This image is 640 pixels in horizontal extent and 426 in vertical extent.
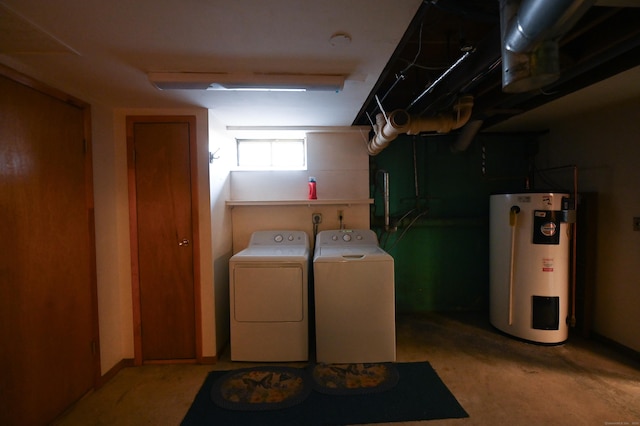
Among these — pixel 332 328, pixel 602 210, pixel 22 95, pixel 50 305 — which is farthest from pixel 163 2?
pixel 602 210

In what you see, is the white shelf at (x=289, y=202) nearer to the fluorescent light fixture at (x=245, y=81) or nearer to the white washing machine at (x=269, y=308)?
the white washing machine at (x=269, y=308)

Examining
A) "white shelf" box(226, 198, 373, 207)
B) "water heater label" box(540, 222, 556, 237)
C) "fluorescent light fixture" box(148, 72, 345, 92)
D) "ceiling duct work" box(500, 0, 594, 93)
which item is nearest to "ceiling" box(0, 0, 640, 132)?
"fluorescent light fixture" box(148, 72, 345, 92)

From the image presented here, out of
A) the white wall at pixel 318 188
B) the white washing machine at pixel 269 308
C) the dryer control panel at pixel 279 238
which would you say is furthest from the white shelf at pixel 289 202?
the white washing machine at pixel 269 308

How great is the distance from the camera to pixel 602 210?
7.63ft

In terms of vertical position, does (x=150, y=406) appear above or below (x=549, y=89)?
below

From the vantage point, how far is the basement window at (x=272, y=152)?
2898 millimetres

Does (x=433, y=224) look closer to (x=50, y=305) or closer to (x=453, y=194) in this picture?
(x=453, y=194)

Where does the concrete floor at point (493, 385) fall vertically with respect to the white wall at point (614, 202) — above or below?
below

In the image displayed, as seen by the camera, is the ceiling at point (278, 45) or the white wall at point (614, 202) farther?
the white wall at point (614, 202)

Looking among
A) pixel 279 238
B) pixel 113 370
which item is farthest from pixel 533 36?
pixel 113 370

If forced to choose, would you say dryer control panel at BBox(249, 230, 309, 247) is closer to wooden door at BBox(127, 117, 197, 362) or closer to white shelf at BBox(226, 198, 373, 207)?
white shelf at BBox(226, 198, 373, 207)

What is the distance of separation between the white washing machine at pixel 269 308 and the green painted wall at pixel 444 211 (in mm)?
1296

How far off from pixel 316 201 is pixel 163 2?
1.84 meters

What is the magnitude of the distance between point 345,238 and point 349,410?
4.55 ft
